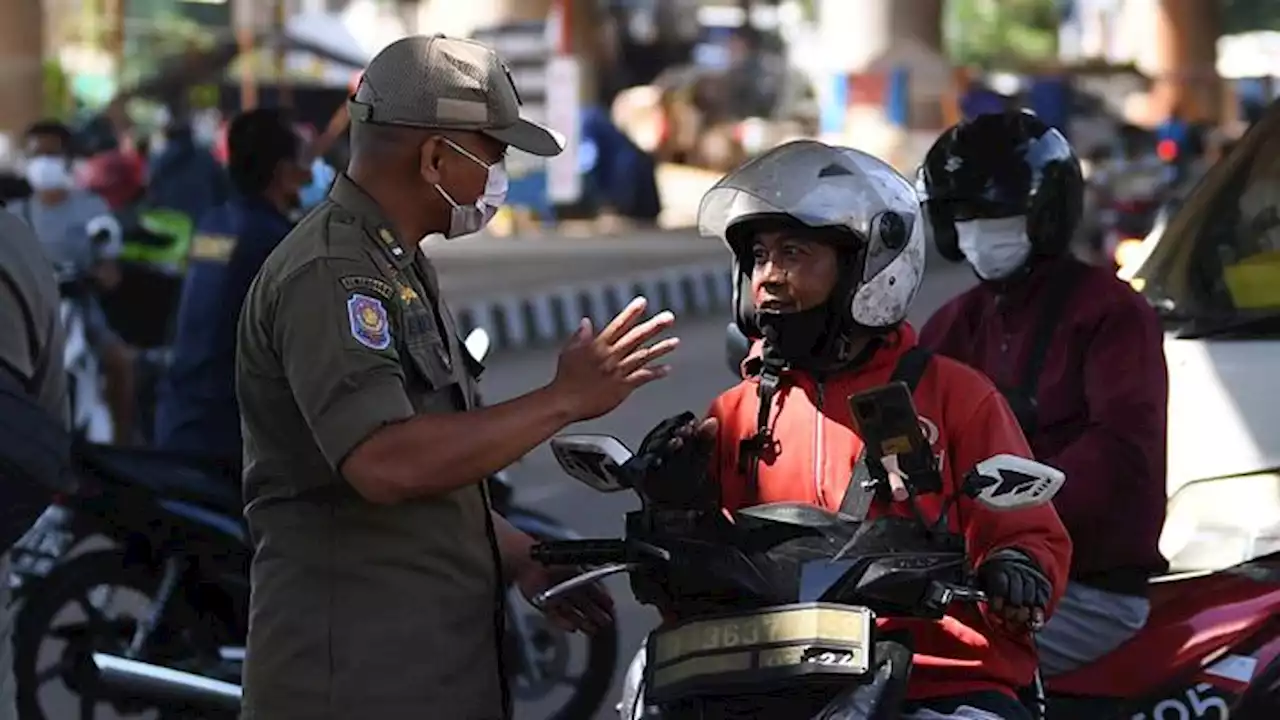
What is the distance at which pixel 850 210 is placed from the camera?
373 cm

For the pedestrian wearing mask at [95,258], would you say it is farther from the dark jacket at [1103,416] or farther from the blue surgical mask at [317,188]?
the dark jacket at [1103,416]

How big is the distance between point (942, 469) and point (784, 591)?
0.39 metres

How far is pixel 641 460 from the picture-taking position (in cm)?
365

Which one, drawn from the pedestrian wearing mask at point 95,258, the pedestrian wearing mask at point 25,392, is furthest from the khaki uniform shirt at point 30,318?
the pedestrian wearing mask at point 95,258

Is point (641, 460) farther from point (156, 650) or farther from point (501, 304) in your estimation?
point (501, 304)

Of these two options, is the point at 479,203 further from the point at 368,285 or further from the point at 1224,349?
the point at 1224,349

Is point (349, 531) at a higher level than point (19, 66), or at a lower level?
higher

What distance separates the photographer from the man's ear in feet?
12.2

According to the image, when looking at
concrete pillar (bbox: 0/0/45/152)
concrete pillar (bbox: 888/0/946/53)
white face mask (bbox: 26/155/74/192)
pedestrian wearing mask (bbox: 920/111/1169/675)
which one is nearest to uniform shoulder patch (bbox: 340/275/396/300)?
pedestrian wearing mask (bbox: 920/111/1169/675)

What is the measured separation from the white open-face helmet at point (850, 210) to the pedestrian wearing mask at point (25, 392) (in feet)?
3.57

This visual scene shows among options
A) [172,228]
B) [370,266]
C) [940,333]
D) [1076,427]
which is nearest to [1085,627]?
[1076,427]

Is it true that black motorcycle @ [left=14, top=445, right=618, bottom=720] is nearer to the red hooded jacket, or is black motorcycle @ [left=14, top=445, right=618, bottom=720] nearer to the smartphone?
the red hooded jacket

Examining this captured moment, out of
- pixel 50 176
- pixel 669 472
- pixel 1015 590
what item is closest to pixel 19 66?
pixel 50 176

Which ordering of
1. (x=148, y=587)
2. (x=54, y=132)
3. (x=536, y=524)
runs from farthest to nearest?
(x=54, y=132)
(x=536, y=524)
(x=148, y=587)
